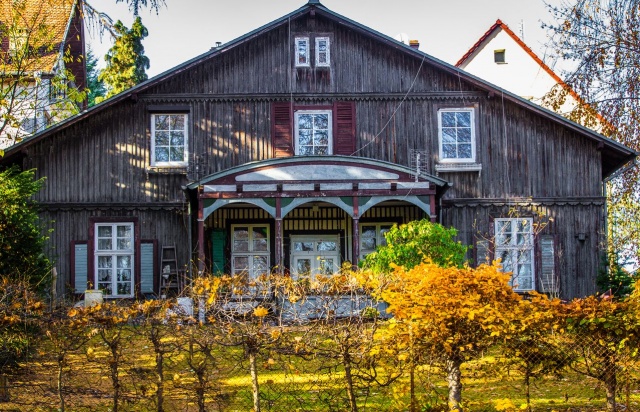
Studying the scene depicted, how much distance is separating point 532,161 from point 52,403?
15.2 metres

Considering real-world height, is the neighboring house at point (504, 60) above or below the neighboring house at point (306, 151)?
above

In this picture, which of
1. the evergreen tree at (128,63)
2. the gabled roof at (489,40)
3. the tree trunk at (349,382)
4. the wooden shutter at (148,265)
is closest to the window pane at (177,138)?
the wooden shutter at (148,265)

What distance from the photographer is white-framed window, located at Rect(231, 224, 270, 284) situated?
22.7 meters

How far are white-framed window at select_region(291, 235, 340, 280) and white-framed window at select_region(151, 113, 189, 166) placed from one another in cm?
386

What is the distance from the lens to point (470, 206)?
22.2 m

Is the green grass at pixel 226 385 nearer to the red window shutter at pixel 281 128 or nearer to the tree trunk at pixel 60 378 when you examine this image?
the tree trunk at pixel 60 378

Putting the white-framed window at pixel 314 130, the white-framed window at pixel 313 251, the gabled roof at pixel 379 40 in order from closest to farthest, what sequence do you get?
the gabled roof at pixel 379 40
the white-framed window at pixel 314 130
the white-framed window at pixel 313 251

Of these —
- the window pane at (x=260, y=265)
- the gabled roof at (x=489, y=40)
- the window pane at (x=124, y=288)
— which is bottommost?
the window pane at (x=124, y=288)

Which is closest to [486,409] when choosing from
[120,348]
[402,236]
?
[120,348]

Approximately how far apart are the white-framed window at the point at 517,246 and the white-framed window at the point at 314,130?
Result: 5016 mm

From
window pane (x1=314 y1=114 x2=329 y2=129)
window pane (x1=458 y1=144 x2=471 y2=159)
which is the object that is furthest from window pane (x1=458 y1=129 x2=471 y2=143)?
window pane (x1=314 y1=114 x2=329 y2=129)

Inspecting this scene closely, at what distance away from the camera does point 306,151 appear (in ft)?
73.0

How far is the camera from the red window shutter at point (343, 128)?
22.2 m

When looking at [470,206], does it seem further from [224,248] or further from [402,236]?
[224,248]
